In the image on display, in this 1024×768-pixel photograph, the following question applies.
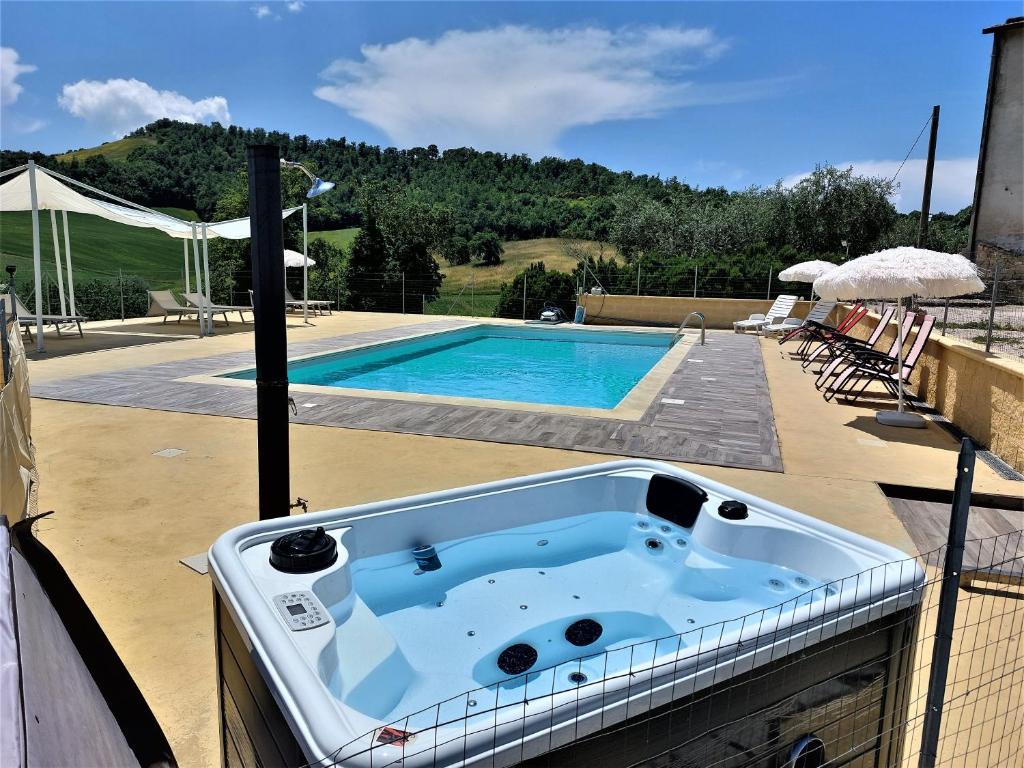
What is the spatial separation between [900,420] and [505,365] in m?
6.91

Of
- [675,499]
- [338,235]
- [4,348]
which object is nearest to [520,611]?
[675,499]

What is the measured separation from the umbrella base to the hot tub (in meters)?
4.08

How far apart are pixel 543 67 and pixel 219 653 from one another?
763 inches

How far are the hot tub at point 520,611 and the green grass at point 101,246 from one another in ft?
104

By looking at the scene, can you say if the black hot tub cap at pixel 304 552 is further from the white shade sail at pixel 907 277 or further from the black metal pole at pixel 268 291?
the white shade sail at pixel 907 277

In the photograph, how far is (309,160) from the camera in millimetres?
42500

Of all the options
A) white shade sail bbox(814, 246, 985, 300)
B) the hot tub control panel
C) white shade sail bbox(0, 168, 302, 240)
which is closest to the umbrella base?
white shade sail bbox(814, 246, 985, 300)

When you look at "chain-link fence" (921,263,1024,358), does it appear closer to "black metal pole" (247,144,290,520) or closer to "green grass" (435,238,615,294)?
"black metal pole" (247,144,290,520)

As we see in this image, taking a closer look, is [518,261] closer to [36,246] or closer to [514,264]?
[514,264]

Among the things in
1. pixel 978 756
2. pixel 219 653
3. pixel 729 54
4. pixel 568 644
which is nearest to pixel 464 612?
pixel 568 644

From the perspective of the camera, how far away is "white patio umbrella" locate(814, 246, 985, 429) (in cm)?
598

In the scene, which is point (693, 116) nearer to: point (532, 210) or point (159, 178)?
point (532, 210)

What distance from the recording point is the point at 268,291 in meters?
2.51

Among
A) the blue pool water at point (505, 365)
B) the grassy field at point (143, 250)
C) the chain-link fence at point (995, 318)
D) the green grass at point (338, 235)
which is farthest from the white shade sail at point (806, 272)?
the green grass at point (338, 235)
